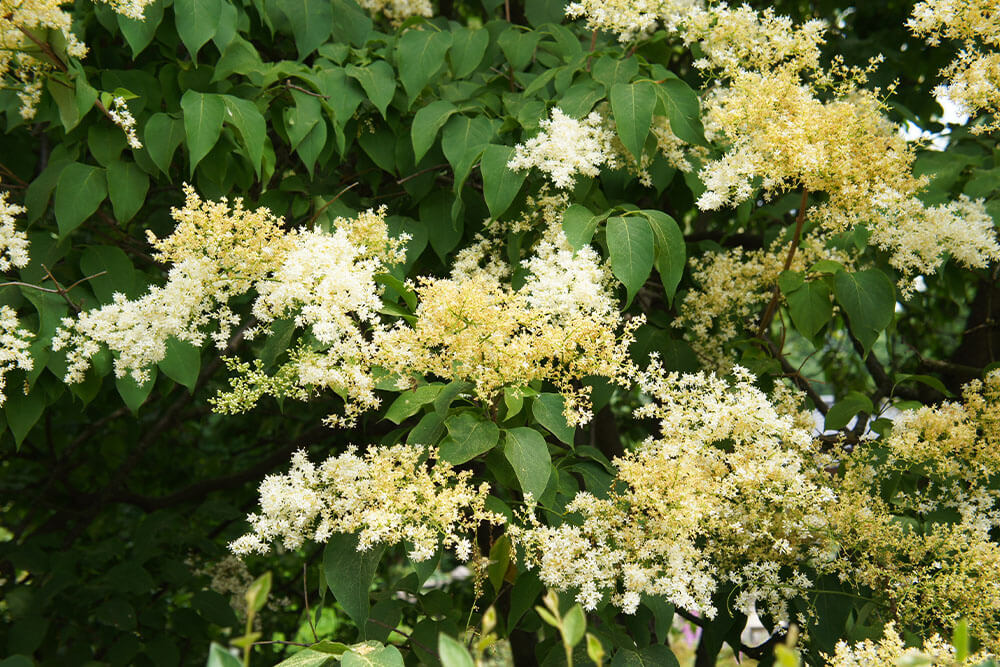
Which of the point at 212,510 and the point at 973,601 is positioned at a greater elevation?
the point at 212,510

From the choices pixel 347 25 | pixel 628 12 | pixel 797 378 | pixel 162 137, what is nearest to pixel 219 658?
pixel 162 137

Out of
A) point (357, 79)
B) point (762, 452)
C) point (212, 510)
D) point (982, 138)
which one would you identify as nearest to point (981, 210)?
point (982, 138)

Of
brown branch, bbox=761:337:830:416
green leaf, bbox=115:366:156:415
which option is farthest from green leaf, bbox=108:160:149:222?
brown branch, bbox=761:337:830:416

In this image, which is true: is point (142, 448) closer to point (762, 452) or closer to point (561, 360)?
point (561, 360)

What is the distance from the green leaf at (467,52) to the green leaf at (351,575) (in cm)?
143

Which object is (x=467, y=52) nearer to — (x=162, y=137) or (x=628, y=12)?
(x=628, y=12)

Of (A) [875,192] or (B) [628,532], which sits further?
(A) [875,192]

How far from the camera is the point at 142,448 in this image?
3.44 m

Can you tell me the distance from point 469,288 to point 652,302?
167cm

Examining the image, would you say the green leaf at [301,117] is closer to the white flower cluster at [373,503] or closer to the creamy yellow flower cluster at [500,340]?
the creamy yellow flower cluster at [500,340]

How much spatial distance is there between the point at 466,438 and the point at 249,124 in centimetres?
103

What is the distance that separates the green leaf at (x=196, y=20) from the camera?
7.00ft

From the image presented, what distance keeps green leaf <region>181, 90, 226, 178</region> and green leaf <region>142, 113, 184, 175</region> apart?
0.15 feet

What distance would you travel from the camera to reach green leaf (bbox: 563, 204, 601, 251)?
2002 mm
